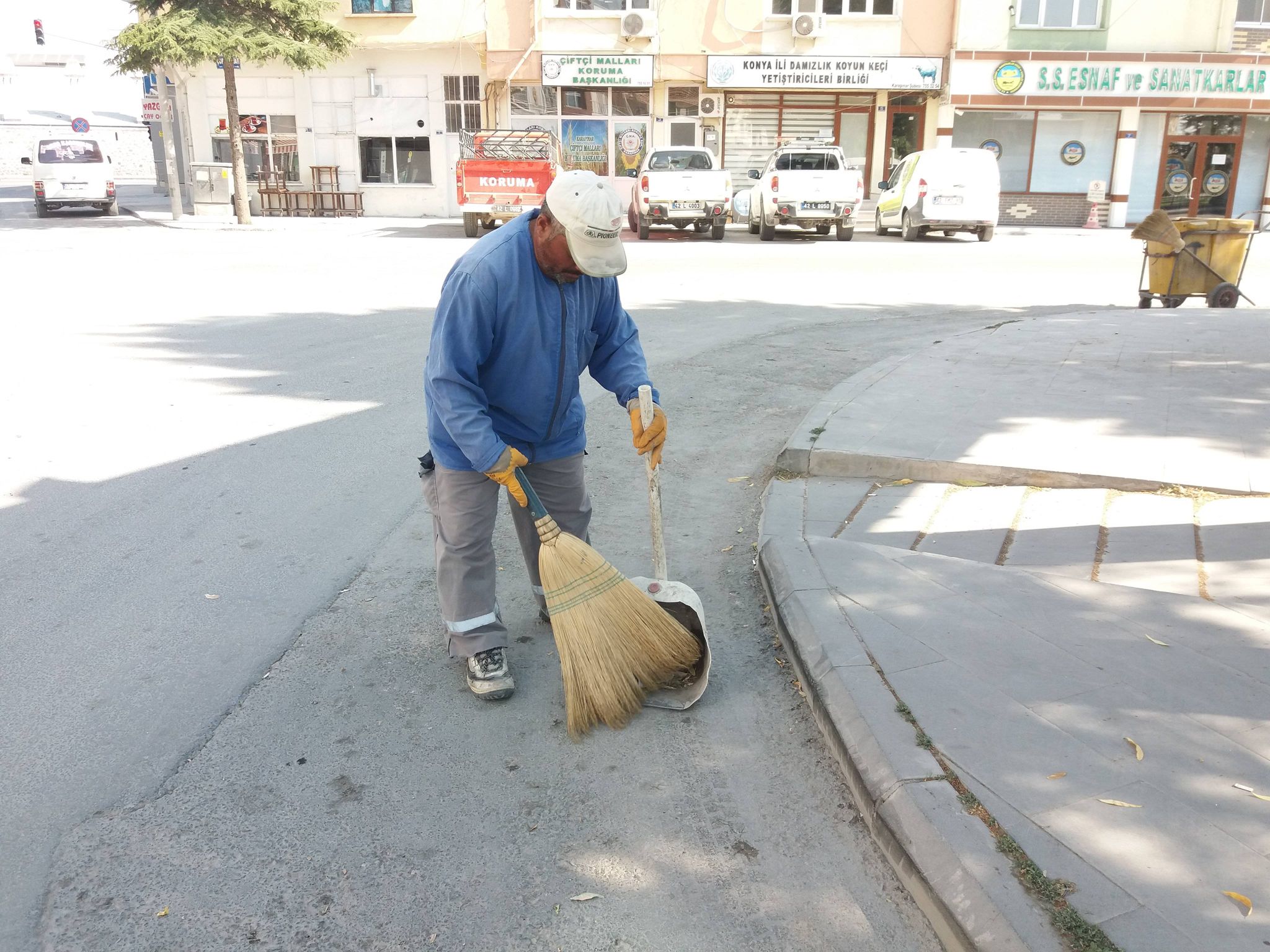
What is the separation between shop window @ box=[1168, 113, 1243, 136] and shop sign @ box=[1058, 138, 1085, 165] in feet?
7.74

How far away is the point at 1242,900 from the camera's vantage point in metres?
2.37

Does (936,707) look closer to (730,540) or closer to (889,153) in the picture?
(730,540)

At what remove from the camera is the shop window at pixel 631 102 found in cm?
2864

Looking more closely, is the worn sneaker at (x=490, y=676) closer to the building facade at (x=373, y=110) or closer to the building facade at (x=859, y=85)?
the building facade at (x=859, y=85)

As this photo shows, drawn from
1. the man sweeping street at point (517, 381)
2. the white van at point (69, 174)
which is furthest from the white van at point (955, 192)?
the white van at point (69, 174)

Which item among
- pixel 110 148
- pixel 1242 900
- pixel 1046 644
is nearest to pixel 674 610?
pixel 1046 644

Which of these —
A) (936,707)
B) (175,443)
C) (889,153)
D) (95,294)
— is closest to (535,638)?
(936,707)

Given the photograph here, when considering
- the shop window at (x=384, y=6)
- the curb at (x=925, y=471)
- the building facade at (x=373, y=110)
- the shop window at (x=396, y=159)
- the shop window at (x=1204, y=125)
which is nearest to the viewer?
the curb at (x=925, y=471)

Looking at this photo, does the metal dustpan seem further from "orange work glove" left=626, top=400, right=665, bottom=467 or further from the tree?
the tree

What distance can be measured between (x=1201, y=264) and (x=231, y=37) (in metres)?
21.0

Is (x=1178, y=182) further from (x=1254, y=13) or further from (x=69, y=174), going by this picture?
(x=69, y=174)

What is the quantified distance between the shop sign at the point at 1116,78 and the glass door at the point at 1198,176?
1535 millimetres

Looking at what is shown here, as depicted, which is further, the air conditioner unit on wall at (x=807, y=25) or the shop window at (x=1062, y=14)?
the air conditioner unit on wall at (x=807, y=25)

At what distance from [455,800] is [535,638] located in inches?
44.0
